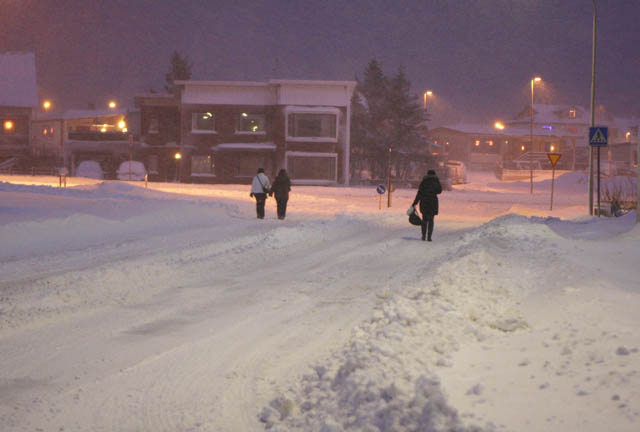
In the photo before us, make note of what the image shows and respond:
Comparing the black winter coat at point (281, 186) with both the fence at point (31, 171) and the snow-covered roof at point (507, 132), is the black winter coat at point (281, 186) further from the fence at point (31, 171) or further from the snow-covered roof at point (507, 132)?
the snow-covered roof at point (507, 132)

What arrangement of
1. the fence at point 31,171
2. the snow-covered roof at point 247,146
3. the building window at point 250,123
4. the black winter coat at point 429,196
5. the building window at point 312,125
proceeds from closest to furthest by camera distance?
the black winter coat at point 429,196 → the building window at point 312,125 → the snow-covered roof at point 247,146 → the building window at point 250,123 → the fence at point 31,171

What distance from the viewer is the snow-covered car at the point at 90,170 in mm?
57969

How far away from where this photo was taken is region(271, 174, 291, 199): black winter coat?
2095 centimetres

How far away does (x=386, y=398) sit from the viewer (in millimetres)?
4543

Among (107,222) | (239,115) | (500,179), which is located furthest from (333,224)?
(500,179)

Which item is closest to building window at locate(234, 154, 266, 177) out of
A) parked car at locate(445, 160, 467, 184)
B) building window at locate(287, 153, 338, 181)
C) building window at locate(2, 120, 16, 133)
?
building window at locate(287, 153, 338, 181)

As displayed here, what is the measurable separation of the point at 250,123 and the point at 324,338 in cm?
4892

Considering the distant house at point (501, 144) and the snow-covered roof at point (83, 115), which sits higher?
the snow-covered roof at point (83, 115)

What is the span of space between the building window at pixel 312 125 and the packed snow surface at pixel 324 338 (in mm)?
40205

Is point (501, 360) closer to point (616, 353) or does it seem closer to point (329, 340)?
point (616, 353)

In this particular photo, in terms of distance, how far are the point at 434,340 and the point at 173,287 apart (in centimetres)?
522

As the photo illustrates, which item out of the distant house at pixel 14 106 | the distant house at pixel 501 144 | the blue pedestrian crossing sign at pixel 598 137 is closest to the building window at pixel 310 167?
the distant house at pixel 14 106

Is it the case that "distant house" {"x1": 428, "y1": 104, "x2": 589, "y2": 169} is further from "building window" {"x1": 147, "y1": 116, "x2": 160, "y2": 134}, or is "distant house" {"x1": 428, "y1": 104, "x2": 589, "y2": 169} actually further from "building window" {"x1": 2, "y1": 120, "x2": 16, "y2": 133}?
"building window" {"x1": 2, "y1": 120, "x2": 16, "y2": 133}

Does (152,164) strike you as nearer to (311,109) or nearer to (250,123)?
(250,123)
